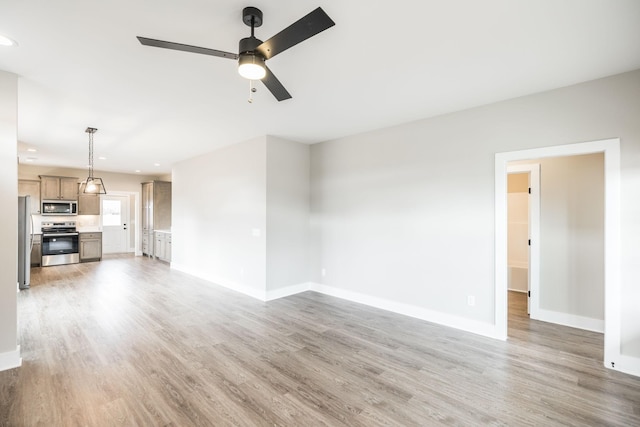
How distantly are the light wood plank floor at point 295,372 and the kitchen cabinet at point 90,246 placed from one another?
4.41m

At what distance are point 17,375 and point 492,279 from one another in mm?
4883

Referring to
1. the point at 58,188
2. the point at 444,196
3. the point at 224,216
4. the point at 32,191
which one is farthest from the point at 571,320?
the point at 32,191

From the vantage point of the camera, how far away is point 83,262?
812cm

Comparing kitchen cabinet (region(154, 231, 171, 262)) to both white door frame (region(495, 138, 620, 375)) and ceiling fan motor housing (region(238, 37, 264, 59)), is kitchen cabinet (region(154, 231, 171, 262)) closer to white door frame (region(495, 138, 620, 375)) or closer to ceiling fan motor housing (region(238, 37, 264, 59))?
ceiling fan motor housing (region(238, 37, 264, 59))

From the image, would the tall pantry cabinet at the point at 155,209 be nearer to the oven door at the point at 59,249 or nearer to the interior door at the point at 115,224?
the interior door at the point at 115,224

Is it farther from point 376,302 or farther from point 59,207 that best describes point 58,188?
point 376,302

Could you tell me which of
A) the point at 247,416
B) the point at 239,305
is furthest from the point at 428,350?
the point at 239,305

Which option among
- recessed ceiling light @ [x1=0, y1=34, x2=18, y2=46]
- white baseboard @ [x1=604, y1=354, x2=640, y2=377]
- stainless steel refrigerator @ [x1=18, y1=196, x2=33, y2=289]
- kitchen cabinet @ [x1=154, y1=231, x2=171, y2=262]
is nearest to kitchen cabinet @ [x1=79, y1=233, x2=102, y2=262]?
kitchen cabinet @ [x1=154, y1=231, x2=171, y2=262]

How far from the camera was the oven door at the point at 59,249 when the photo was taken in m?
7.50

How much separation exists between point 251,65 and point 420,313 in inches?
146

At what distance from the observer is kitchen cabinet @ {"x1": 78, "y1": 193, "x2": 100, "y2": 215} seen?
28.0 ft

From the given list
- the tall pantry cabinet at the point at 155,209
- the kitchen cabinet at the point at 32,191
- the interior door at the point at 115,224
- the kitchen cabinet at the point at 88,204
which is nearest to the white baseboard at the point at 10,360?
the tall pantry cabinet at the point at 155,209

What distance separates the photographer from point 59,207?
26.3 ft

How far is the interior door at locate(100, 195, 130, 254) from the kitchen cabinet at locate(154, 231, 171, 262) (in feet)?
6.91
